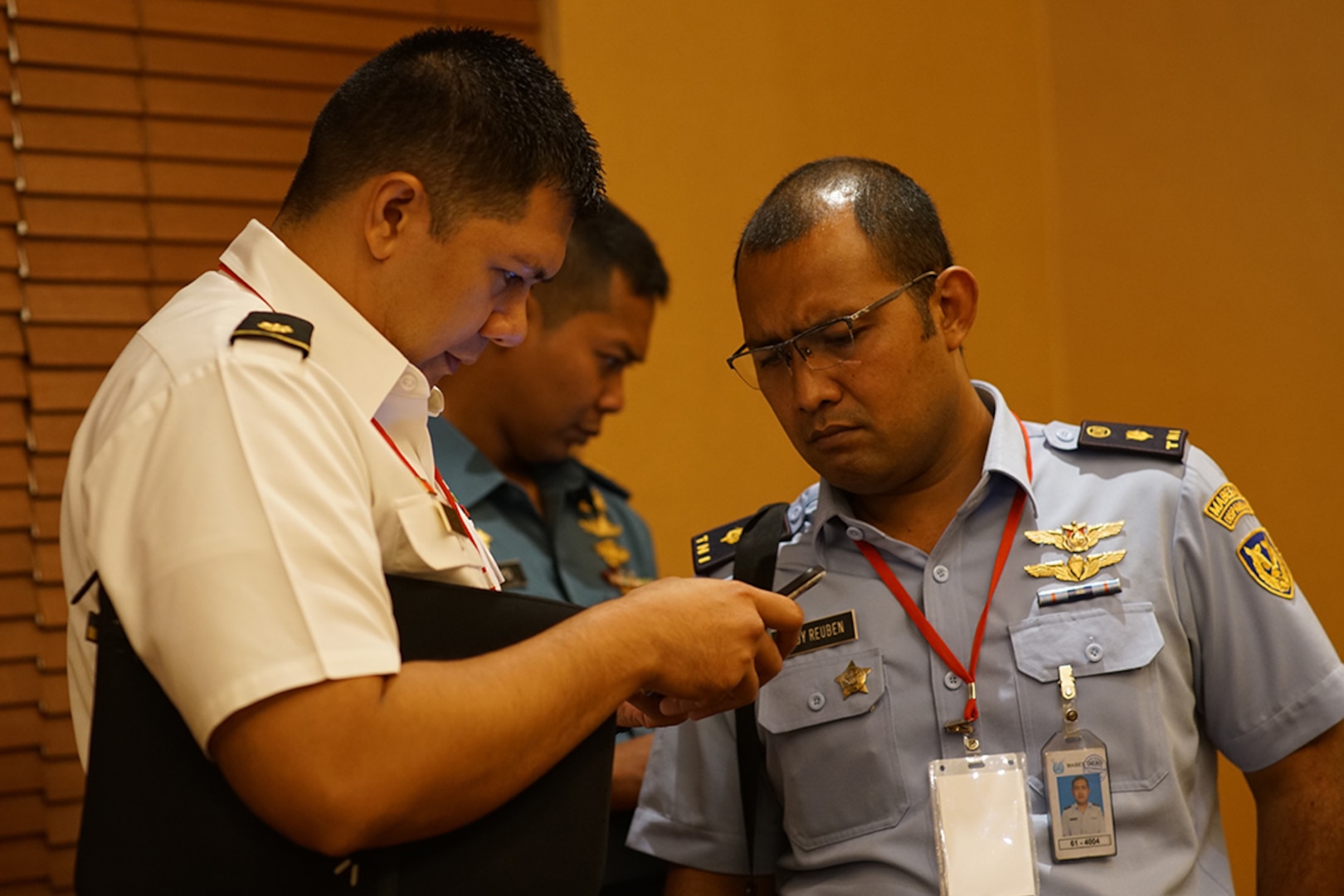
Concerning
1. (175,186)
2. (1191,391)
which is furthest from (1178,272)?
(175,186)

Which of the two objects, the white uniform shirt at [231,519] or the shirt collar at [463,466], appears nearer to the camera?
the white uniform shirt at [231,519]

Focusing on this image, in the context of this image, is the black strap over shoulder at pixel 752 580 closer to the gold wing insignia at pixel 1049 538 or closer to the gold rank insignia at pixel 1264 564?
the gold wing insignia at pixel 1049 538

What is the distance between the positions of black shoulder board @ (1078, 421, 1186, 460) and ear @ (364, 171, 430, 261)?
1141mm

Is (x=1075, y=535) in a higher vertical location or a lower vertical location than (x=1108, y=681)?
higher

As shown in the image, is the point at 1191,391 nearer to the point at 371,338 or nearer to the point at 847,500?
the point at 847,500

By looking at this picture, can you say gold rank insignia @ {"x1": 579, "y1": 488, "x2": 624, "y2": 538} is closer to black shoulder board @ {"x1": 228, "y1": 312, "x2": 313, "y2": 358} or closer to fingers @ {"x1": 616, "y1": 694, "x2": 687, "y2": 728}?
fingers @ {"x1": 616, "y1": 694, "x2": 687, "y2": 728}

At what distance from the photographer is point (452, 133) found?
137 cm

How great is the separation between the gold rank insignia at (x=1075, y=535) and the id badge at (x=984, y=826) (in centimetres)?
32

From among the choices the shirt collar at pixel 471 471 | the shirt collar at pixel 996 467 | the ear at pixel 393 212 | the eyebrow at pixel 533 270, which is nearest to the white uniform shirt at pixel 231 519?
the ear at pixel 393 212

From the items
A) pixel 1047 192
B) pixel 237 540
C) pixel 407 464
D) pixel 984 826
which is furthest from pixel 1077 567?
pixel 1047 192

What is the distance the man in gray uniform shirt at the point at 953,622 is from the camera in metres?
1.77

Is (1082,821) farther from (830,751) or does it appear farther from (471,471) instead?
(471,471)

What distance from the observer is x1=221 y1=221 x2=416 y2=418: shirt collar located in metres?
1.27

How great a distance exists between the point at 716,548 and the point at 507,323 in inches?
31.8
